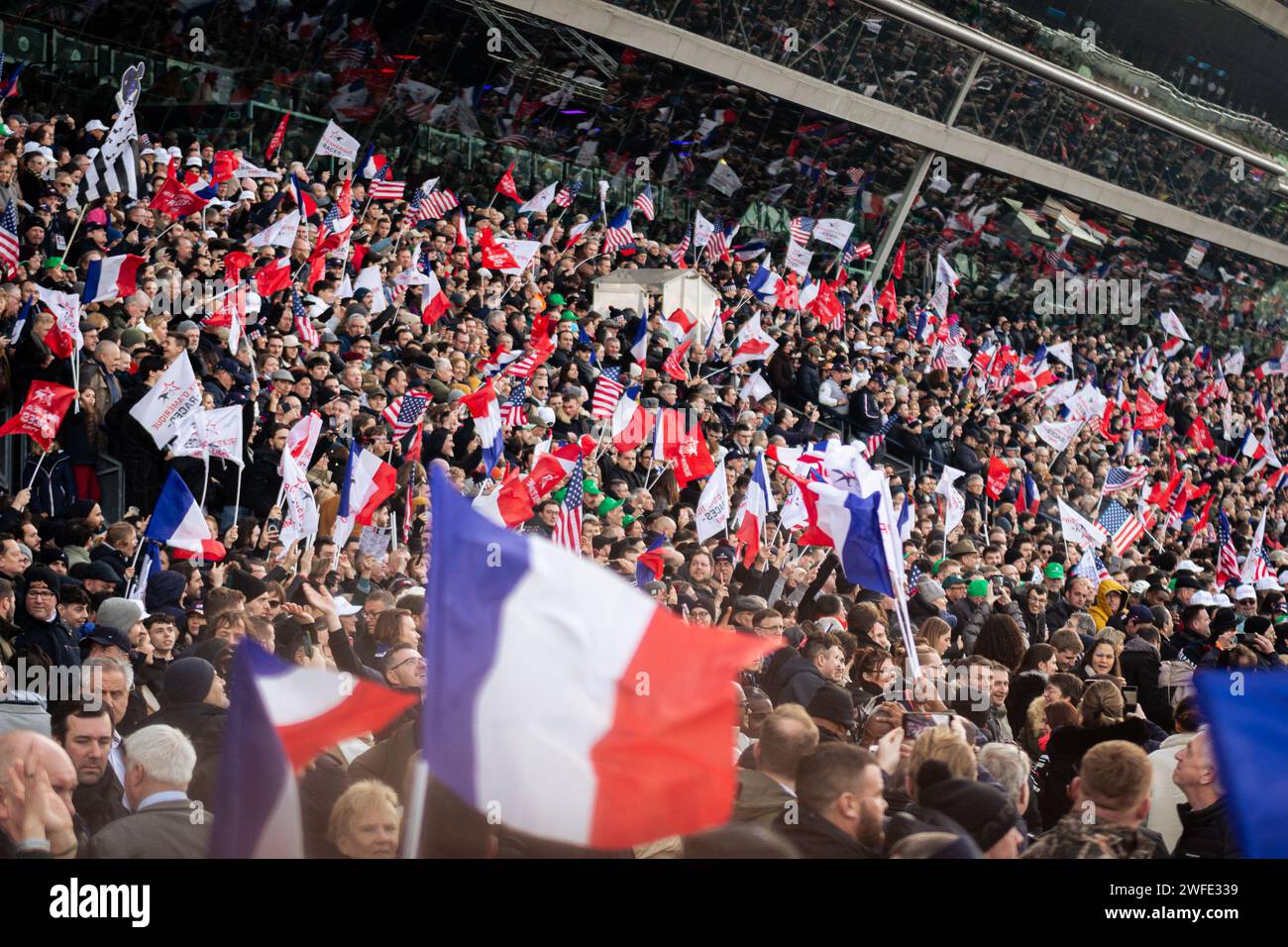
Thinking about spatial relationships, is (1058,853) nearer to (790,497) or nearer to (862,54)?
(790,497)

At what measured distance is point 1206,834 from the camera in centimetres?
554

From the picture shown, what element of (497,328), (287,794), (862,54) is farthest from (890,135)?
(287,794)

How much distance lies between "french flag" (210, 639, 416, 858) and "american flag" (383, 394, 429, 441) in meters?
7.78

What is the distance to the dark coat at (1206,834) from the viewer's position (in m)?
5.41

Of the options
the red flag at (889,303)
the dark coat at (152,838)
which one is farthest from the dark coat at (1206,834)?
the red flag at (889,303)

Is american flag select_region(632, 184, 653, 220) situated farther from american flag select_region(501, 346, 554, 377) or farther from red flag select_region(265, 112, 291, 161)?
american flag select_region(501, 346, 554, 377)

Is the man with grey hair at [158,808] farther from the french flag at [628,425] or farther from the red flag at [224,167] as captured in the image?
the red flag at [224,167]

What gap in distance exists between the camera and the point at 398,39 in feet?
71.8

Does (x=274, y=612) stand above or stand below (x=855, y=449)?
below

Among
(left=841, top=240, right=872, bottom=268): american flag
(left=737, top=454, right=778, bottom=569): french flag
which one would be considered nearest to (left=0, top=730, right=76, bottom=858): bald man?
(left=737, top=454, right=778, bottom=569): french flag

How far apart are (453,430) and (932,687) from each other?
5207 mm

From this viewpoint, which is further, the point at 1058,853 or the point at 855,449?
the point at 855,449

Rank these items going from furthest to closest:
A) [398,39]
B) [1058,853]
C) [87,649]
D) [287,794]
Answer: [398,39], [87,649], [1058,853], [287,794]

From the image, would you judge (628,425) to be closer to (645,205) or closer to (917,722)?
(917,722)
